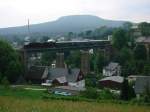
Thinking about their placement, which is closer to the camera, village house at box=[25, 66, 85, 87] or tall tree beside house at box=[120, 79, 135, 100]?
tall tree beside house at box=[120, 79, 135, 100]

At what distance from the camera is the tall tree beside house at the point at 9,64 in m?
43.1

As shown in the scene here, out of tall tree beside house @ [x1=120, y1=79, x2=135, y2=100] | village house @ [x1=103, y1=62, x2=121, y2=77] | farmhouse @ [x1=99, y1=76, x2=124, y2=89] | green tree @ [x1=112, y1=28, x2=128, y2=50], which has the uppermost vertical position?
green tree @ [x1=112, y1=28, x2=128, y2=50]

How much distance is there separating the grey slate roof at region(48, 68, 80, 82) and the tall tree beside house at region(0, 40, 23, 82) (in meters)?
4.52

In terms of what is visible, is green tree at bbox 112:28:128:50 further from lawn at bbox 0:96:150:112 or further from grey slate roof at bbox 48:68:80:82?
lawn at bbox 0:96:150:112

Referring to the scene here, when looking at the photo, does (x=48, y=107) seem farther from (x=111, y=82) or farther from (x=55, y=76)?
(x=55, y=76)

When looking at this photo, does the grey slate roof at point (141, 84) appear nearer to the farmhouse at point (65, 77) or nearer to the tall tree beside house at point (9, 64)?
the farmhouse at point (65, 77)

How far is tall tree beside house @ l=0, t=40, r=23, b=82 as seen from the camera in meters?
43.1

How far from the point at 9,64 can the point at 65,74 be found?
7.27 m

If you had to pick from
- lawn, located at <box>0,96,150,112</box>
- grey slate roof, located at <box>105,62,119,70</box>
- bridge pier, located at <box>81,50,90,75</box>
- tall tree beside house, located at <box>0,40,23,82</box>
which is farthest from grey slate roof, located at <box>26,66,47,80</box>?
lawn, located at <box>0,96,150,112</box>

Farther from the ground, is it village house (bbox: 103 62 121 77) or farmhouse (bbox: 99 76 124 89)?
farmhouse (bbox: 99 76 124 89)

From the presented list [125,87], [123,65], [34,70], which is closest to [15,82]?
[34,70]

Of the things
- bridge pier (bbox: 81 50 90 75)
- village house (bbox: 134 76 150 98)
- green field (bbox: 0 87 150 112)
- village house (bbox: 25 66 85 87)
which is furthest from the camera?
bridge pier (bbox: 81 50 90 75)

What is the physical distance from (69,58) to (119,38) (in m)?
11.2

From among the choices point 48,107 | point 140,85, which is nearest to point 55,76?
point 140,85
